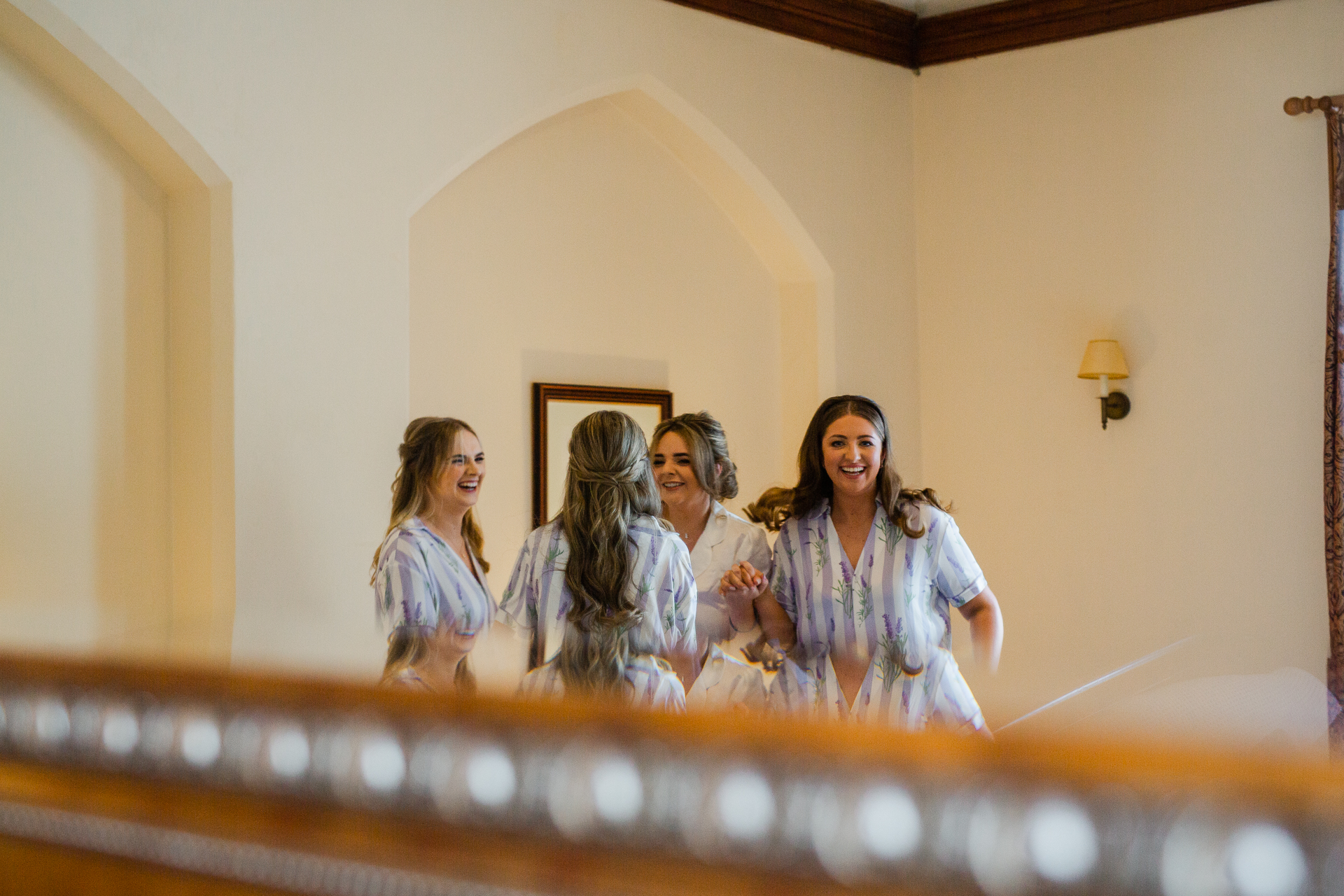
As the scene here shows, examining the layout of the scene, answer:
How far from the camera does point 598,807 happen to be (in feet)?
0.99

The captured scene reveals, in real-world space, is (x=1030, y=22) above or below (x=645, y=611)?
above

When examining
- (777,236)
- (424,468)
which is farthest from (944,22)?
(424,468)

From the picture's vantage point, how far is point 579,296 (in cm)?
525

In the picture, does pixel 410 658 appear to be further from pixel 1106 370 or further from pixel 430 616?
pixel 1106 370

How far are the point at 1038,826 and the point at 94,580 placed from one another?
396 cm

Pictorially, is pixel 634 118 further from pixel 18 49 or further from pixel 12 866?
pixel 12 866

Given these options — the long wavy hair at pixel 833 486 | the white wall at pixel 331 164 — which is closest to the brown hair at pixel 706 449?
the long wavy hair at pixel 833 486

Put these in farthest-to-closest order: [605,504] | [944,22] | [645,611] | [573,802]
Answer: [944,22], [605,504], [645,611], [573,802]

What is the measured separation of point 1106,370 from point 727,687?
5.57 metres

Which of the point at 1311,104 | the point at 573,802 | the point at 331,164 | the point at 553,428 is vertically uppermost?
the point at 1311,104

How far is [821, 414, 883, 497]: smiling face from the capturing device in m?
2.85

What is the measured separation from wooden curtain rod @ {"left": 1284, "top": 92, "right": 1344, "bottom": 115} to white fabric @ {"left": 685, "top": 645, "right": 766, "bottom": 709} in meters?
5.58

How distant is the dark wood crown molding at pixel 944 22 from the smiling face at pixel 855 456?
10.2ft

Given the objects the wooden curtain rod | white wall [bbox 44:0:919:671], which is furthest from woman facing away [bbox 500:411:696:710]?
the wooden curtain rod
